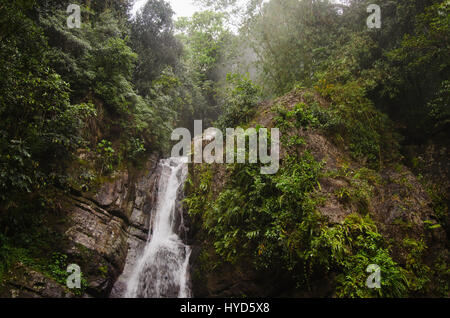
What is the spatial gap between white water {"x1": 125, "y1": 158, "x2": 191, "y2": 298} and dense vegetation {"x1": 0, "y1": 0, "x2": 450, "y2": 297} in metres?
1.28

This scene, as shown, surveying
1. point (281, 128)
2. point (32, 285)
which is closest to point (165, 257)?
point (32, 285)

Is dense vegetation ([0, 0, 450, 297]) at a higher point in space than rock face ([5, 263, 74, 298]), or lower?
higher

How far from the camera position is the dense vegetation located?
5.29 metres

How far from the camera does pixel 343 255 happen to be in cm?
482

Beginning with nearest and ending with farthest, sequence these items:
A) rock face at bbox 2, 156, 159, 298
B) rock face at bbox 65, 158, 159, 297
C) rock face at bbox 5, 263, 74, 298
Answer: rock face at bbox 5, 263, 74, 298 → rock face at bbox 2, 156, 159, 298 → rock face at bbox 65, 158, 159, 297

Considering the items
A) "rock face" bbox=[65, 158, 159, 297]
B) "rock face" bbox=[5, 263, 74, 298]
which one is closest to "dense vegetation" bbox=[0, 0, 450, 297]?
"rock face" bbox=[5, 263, 74, 298]

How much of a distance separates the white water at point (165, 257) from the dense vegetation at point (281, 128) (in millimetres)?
1281

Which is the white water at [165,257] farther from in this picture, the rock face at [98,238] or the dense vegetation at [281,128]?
the dense vegetation at [281,128]

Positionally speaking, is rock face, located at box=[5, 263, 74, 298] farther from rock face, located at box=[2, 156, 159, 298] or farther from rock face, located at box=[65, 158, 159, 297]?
rock face, located at box=[65, 158, 159, 297]

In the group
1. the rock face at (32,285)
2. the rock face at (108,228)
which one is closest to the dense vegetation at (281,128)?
the rock face at (32,285)

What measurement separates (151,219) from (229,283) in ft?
17.0

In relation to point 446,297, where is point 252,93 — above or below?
above
